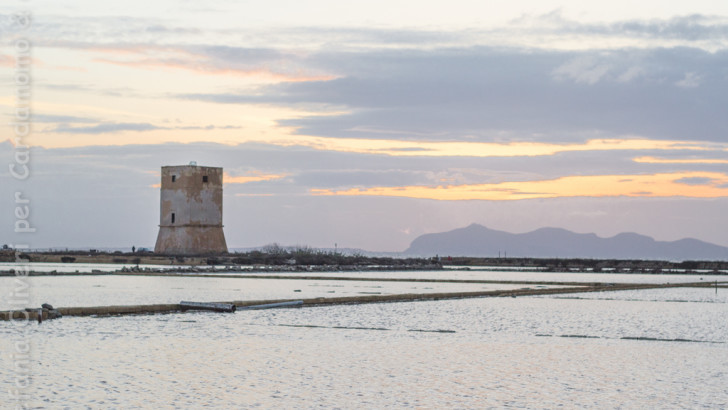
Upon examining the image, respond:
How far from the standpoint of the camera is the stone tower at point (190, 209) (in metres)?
54.9

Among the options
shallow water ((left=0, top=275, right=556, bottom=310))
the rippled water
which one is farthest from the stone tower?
the rippled water

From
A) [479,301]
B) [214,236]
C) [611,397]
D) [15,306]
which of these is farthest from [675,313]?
[214,236]

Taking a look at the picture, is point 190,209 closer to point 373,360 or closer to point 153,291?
point 153,291

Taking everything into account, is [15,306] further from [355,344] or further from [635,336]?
[635,336]

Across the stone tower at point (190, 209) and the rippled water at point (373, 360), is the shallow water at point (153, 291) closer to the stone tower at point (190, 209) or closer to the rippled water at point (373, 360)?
the rippled water at point (373, 360)

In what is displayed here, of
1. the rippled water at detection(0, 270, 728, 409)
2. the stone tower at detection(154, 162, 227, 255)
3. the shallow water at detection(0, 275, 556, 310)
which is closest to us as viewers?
the rippled water at detection(0, 270, 728, 409)

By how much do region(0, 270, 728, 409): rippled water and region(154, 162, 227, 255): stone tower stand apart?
116ft

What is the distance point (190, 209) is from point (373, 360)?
4348 cm

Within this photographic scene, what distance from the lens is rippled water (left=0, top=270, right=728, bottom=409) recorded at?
9961mm

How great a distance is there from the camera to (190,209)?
180ft

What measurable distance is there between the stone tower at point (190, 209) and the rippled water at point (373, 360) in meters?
35.3

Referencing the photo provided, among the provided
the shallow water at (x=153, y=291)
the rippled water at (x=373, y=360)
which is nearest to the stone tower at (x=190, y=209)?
the shallow water at (x=153, y=291)

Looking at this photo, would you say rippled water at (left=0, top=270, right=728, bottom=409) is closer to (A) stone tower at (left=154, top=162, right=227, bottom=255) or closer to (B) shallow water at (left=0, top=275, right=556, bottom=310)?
(B) shallow water at (left=0, top=275, right=556, bottom=310)

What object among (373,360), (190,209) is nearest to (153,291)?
(373,360)
